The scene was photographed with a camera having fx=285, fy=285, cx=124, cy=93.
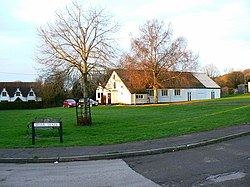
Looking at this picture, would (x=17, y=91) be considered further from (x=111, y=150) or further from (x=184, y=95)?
(x=111, y=150)

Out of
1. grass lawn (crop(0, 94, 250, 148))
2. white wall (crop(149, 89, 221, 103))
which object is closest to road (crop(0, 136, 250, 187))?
grass lawn (crop(0, 94, 250, 148))

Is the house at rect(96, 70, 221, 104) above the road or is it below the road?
above

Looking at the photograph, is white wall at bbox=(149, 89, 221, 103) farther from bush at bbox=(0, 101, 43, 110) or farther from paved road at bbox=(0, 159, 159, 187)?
paved road at bbox=(0, 159, 159, 187)

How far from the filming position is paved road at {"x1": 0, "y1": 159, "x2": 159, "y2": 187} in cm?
618

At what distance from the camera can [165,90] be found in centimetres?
5909

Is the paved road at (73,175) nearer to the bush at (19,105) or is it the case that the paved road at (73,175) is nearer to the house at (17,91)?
the bush at (19,105)

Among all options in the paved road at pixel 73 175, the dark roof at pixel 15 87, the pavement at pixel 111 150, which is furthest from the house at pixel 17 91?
the paved road at pixel 73 175

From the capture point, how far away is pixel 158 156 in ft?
28.4

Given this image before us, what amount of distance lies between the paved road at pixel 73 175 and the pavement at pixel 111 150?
367 mm

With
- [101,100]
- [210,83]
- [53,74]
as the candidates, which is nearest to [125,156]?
[53,74]

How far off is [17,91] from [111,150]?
82.7 metres

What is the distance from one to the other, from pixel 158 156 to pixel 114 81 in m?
49.3

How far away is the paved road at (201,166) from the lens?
587 centimetres

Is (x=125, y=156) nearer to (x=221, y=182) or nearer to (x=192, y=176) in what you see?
(x=192, y=176)
